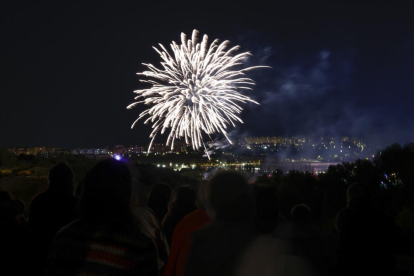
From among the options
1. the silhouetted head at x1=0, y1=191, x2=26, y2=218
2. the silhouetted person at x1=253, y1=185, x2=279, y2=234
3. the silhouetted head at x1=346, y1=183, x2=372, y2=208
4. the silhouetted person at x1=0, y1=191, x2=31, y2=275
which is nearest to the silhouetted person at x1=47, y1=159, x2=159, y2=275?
the silhouetted person at x1=253, y1=185, x2=279, y2=234

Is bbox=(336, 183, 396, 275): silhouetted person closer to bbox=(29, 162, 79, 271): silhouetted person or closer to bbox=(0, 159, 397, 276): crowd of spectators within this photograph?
bbox=(0, 159, 397, 276): crowd of spectators

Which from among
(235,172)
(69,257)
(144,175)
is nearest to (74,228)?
(69,257)

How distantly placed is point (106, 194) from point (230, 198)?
76 centimetres

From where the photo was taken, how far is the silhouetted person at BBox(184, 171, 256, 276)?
2.61 m

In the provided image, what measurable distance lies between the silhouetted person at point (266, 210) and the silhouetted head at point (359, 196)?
1.43m

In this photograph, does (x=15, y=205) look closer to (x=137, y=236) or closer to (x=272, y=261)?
(x=137, y=236)

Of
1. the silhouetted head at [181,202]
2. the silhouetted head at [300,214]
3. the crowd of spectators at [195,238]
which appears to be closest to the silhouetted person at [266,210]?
the crowd of spectators at [195,238]

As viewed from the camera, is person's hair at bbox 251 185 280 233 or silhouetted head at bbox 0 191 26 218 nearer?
person's hair at bbox 251 185 280 233

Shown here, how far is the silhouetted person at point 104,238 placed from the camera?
8.30 ft

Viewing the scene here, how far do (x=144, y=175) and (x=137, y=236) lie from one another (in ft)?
169

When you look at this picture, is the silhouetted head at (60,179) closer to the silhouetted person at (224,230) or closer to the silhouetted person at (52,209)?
the silhouetted person at (52,209)

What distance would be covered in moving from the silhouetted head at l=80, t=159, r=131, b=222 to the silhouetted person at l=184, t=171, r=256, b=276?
490 millimetres

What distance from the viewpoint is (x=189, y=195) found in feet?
18.6

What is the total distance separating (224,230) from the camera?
8.99 feet
